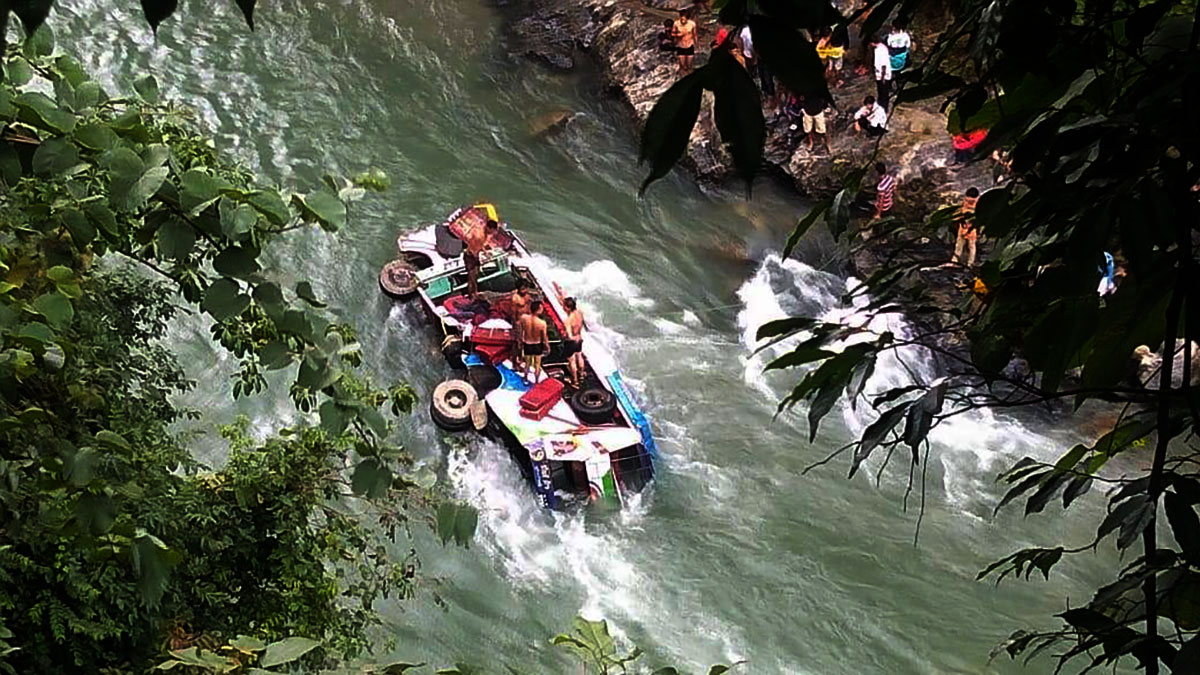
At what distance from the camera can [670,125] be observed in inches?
31.6

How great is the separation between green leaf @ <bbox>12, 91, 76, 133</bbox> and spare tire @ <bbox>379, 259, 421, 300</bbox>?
752 centimetres

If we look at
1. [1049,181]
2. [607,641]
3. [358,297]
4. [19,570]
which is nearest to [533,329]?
[358,297]

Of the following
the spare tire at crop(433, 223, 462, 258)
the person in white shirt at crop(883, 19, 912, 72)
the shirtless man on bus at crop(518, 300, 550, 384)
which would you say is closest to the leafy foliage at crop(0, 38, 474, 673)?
the shirtless man on bus at crop(518, 300, 550, 384)

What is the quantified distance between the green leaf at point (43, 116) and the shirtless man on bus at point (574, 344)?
22.3ft

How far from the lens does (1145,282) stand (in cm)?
112

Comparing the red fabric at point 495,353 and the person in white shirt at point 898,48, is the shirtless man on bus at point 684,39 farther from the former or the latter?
the red fabric at point 495,353

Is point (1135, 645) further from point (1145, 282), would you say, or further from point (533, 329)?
point (533, 329)

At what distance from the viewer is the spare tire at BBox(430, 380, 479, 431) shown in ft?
27.3

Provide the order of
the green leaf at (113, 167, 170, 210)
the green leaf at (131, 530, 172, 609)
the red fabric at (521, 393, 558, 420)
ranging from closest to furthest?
the green leaf at (113, 167, 170, 210), the green leaf at (131, 530, 172, 609), the red fabric at (521, 393, 558, 420)

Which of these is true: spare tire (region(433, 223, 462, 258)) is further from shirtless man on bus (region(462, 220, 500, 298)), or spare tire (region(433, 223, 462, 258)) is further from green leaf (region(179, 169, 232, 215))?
green leaf (region(179, 169, 232, 215))

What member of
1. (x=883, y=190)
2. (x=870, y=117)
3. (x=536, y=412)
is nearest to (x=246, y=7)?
(x=536, y=412)

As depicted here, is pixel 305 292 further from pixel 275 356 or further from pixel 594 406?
pixel 594 406

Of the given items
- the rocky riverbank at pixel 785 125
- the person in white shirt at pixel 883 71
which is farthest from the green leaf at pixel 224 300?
the person in white shirt at pixel 883 71

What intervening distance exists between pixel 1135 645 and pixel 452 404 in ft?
24.2
